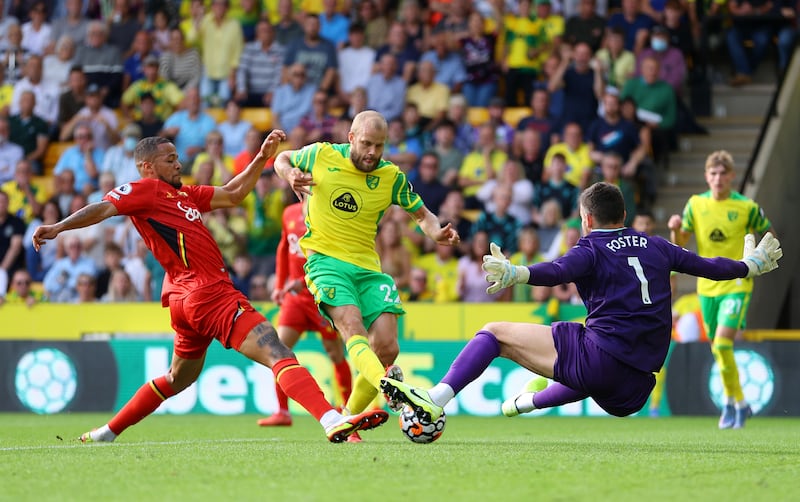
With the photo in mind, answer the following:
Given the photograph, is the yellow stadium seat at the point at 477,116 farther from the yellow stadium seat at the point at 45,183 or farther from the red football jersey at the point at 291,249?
the red football jersey at the point at 291,249

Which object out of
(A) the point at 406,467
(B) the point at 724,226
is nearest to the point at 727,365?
(B) the point at 724,226

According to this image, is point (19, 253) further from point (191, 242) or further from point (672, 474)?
point (672, 474)

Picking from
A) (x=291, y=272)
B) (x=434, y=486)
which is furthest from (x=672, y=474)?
(x=291, y=272)

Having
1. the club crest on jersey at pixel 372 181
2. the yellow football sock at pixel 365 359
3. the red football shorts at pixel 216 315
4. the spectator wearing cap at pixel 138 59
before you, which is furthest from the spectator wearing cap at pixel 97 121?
the yellow football sock at pixel 365 359

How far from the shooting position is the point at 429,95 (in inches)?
704

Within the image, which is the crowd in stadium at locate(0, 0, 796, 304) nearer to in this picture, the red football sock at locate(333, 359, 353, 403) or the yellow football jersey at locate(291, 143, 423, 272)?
the red football sock at locate(333, 359, 353, 403)

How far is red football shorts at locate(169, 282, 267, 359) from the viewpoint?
798 centimetres

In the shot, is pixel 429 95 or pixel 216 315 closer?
pixel 216 315

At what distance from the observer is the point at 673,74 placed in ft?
57.0

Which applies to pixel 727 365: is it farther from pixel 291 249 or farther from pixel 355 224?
pixel 355 224

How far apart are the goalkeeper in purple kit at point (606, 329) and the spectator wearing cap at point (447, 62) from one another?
35.3ft

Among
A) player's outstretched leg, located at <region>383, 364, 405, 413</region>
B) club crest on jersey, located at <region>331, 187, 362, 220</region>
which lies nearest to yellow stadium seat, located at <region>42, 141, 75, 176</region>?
club crest on jersey, located at <region>331, 187, 362, 220</region>

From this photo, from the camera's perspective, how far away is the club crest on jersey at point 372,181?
340 inches

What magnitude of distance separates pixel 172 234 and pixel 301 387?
139cm
